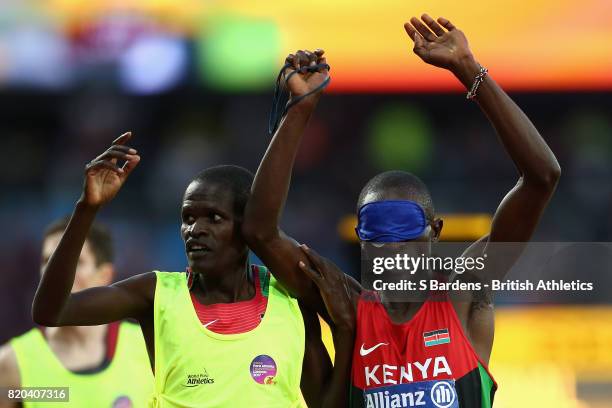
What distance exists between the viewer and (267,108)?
1168 cm

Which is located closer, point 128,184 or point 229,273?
point 229,273

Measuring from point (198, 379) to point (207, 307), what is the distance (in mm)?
296

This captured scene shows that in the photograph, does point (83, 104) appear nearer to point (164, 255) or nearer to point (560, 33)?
point (164, 255)

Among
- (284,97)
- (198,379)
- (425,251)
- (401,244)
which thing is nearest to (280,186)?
(284,97)

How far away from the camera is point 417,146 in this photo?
38.5ft

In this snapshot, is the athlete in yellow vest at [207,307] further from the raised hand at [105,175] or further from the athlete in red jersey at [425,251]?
the athlete in red jersey at [425,251]

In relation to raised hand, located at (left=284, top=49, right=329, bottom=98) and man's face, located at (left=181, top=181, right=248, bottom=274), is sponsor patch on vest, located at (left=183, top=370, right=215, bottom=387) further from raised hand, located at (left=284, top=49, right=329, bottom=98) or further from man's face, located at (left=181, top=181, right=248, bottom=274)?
raised hand, located at (left=284, top=49, right=329, bottom=98)

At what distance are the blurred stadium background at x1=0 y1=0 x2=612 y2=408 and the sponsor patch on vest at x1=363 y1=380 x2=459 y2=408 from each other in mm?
7228

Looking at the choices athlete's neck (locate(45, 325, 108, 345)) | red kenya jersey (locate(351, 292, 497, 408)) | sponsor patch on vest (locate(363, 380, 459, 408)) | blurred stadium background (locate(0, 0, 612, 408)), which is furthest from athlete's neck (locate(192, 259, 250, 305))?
blurred stadium background (locate(0, 0, 612, 408))

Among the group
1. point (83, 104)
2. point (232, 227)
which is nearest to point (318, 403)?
point (232, 227)

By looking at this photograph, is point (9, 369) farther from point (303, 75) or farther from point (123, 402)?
point (303, 75)

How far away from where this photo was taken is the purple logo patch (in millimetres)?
3449

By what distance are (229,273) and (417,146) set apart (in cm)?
826

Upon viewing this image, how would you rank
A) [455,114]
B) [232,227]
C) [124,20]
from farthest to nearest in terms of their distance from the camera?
[455,114] → [124,20] → [232,227]
